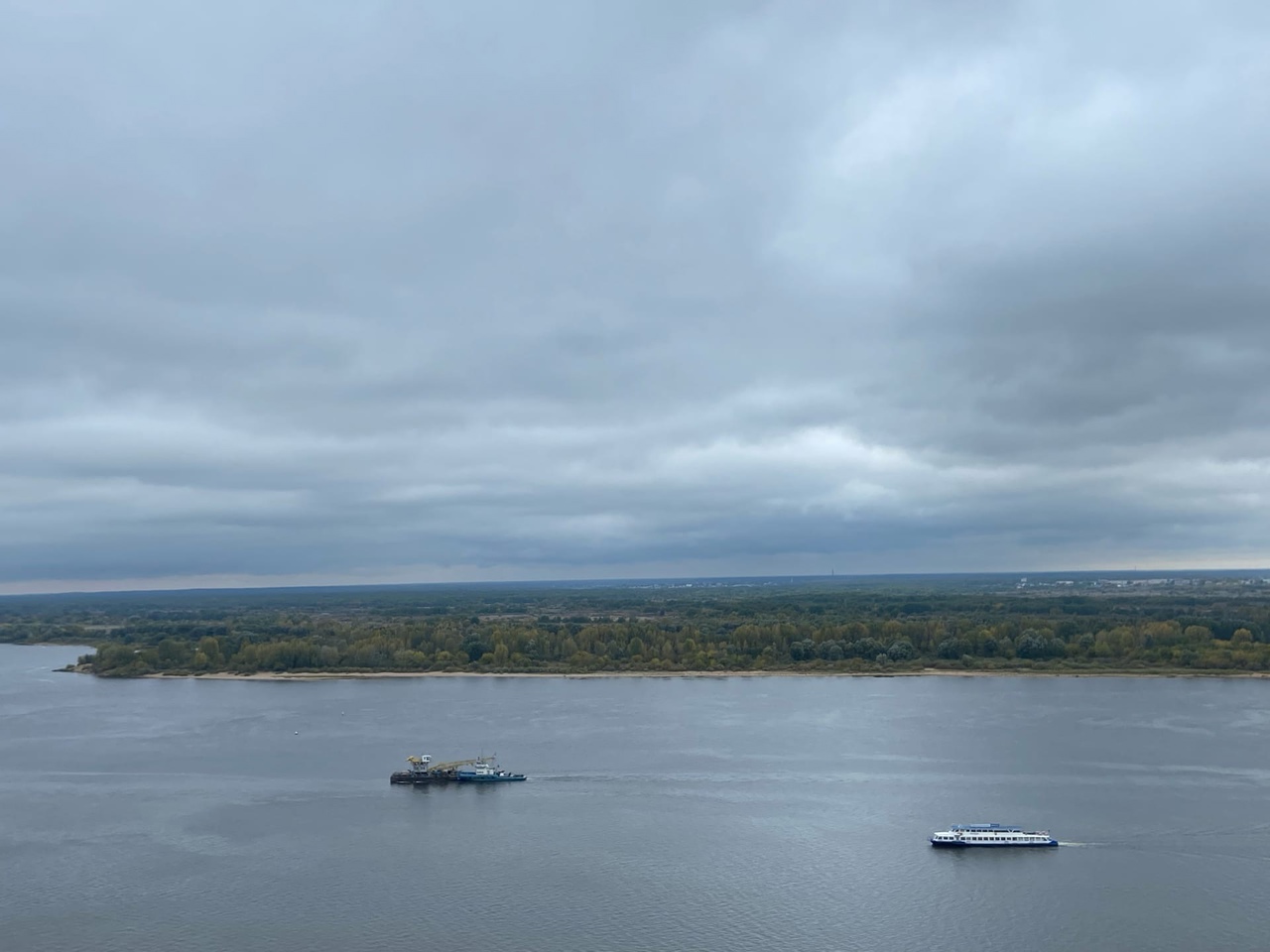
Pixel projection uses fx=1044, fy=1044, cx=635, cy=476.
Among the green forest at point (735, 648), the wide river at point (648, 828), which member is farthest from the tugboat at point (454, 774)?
the green forest at point (735, 648)

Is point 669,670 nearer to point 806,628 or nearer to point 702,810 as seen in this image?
point 806,628

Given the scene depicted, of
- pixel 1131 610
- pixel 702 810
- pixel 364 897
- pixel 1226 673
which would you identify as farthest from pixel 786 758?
pixel 1131 610

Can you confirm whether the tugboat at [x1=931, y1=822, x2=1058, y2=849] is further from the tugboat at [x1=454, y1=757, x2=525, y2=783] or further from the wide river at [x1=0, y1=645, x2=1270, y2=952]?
the tugboat at [x1=454, y1=757, x2=525, y2=783]

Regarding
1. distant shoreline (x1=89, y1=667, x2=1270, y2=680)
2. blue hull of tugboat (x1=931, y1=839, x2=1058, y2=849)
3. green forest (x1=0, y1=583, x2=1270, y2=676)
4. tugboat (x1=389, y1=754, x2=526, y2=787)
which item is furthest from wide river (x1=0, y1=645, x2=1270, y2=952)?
green forest (x1=0, y1=583, x2=1270, y2=676)

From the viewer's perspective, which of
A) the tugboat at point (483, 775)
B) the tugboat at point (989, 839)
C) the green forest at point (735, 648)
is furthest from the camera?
the green forest at point (735, 648)

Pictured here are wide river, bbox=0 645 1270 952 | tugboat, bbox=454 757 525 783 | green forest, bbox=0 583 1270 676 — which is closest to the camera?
wide river, bbox=0 645 1270 952

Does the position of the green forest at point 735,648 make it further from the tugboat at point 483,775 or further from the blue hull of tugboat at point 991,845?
the blue hull of tugboat at point 991,845

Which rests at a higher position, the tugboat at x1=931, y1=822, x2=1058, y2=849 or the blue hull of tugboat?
the tugboat at x1=931, y1=822, x2=1058, y2=849
